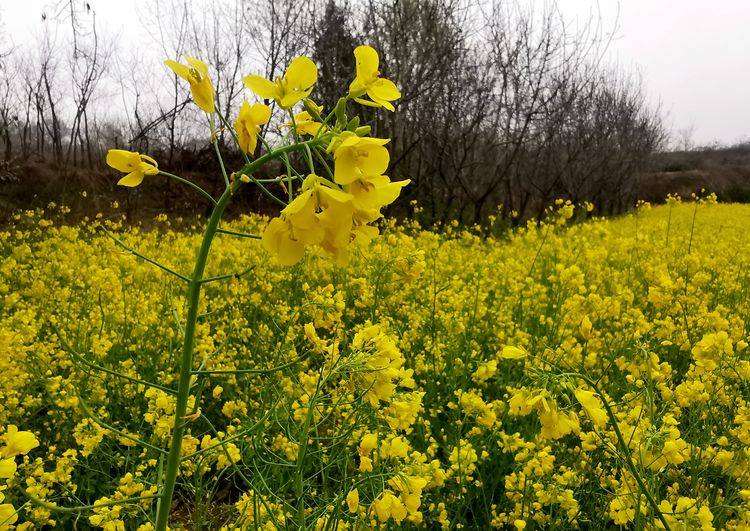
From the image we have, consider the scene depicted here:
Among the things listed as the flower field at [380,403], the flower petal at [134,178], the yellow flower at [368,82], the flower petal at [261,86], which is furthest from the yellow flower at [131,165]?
the yellow flower at [368,82]

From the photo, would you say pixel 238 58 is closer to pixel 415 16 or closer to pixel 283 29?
pixel 283 29

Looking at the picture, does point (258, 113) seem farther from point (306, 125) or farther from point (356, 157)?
point (356, 157)

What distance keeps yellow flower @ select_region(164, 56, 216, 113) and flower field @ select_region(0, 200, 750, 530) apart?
27cm

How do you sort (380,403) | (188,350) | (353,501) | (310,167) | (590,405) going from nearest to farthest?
(310,167), (188,350), (590,405), (353,501), (380,403)

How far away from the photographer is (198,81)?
87 cm

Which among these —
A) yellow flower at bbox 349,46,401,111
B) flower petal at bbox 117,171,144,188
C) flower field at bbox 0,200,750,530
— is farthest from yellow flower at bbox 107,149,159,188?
yellow flower at bbox 349,46,401,111

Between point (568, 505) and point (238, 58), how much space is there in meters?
14.9

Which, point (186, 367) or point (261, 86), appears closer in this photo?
point (261, 86)

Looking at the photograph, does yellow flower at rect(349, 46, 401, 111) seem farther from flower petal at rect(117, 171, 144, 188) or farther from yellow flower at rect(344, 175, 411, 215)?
flower petal at rect(117, 171, 144, 188)

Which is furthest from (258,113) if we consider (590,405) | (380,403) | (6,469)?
(380,403)

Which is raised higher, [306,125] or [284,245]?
[306,125]

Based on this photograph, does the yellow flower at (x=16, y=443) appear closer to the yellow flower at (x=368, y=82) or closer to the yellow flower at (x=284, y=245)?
the yellow flower at (x=284, y=245)

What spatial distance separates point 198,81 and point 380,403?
1.26 m

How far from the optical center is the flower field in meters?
1.29
